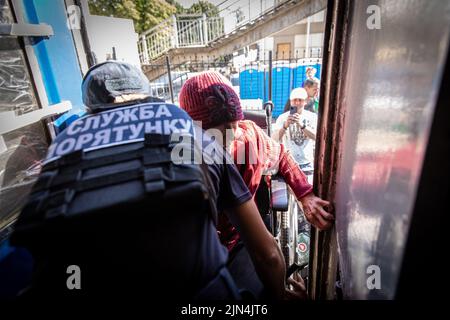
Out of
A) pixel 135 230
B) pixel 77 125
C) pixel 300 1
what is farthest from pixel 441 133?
pixel 300 1

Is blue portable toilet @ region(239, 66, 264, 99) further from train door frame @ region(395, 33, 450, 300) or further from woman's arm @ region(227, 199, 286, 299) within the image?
train door frame @ region(395, 33, 450, 300)

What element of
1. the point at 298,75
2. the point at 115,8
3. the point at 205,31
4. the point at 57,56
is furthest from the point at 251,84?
the point at 115,8

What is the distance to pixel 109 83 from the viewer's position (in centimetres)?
153

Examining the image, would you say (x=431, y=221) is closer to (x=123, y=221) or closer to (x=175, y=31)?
(x=123, y=221)

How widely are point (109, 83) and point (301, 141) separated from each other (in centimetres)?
317

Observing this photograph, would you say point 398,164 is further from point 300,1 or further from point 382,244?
point 300,1

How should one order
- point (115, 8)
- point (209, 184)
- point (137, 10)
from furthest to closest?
point (137, 10)
point (115, 8)
point (209, 184)

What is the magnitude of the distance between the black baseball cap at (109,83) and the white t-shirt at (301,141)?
290cm

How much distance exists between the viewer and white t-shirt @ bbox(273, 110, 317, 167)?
4.03 m

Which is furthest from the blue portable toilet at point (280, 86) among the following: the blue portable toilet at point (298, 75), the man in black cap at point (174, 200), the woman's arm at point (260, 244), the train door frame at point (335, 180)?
the man in black cap at point (174, 200)

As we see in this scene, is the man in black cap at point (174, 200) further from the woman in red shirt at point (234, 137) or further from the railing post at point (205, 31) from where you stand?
the railing post at point (205, 31)

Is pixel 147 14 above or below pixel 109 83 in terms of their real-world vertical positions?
above

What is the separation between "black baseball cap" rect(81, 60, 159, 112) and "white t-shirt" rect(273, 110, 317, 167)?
9.51 ft

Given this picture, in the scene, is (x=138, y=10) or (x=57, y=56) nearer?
(x=57, y=56)
